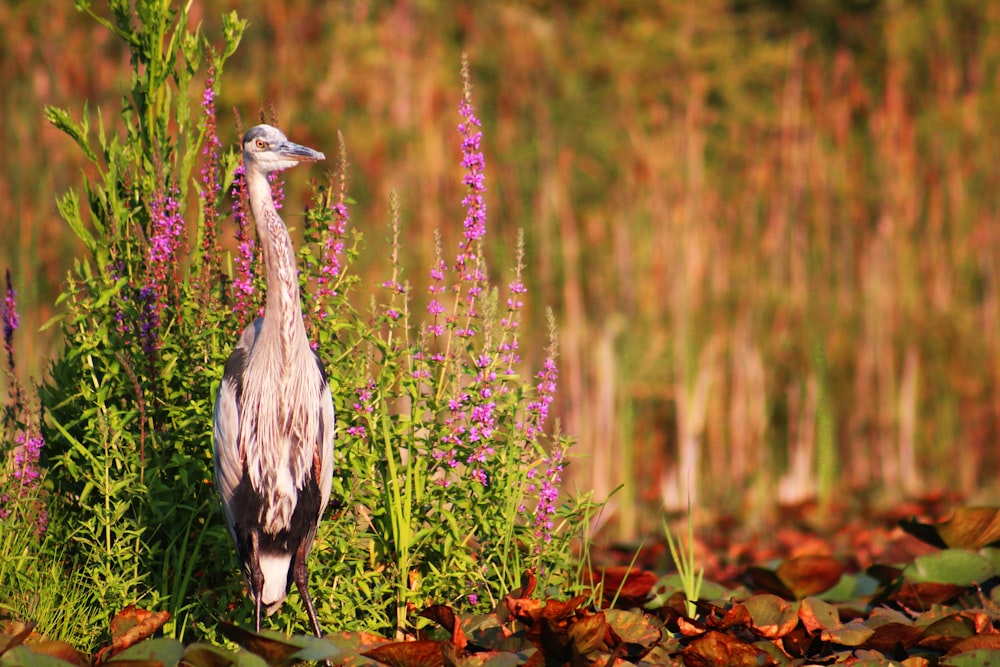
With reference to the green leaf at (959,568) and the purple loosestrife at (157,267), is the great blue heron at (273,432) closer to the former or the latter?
the purple loosestrife at (157,267)

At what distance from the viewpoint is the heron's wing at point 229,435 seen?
2.85 m

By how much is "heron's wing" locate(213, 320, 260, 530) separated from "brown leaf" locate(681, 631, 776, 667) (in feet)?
4.14

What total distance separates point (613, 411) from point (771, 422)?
119 centimetres

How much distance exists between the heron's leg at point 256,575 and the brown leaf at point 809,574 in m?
1.89

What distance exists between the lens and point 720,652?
2871 millimetres

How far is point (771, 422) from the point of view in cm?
710

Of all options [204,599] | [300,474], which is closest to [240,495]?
[300,474]

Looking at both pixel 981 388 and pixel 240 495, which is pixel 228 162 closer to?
pixel 240 495

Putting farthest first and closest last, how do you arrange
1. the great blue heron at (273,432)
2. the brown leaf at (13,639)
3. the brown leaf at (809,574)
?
the brown leaf at (809,574)
the great blue heron at (273,432)
the brown leaf at (13,639)

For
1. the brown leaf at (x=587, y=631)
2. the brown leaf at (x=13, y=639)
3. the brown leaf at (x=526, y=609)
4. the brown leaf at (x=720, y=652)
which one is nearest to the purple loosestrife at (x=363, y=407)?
the brown leaf at (x=526, y=609)

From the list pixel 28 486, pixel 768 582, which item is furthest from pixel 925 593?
pixel 28 486

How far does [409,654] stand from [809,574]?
1733mm

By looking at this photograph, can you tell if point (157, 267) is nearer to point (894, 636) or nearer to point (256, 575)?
point (256, 575)

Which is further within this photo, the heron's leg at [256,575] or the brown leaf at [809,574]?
the brown leaf at [809,574]
